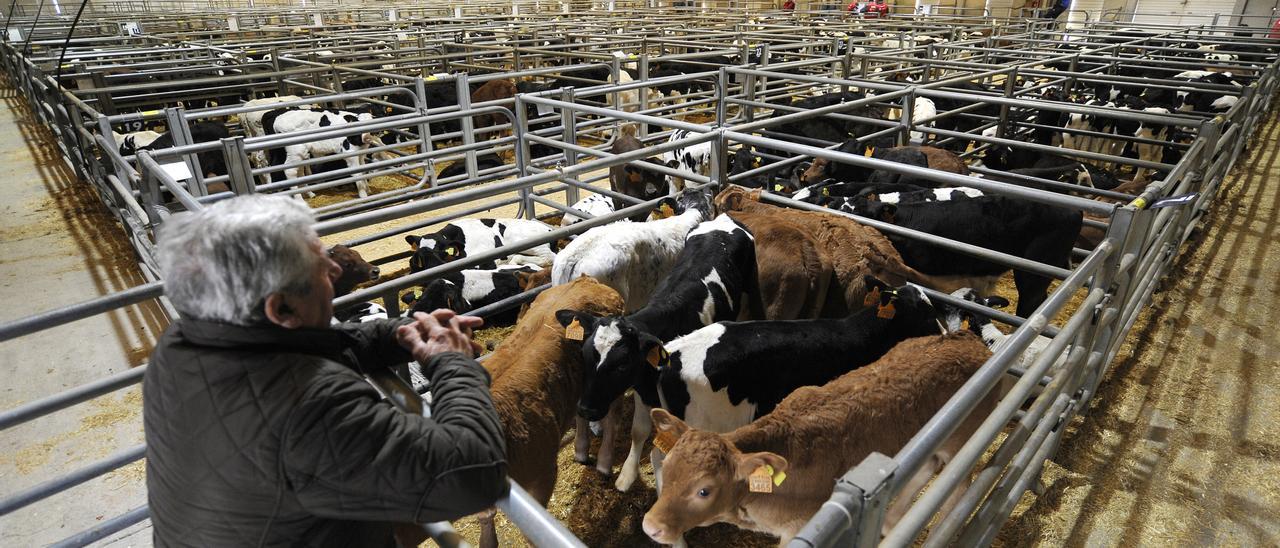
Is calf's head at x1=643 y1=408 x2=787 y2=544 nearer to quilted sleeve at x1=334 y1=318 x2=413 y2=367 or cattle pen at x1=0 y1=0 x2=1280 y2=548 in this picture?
cattle pen at x1=0 y1=0 x2=1280 y2=548

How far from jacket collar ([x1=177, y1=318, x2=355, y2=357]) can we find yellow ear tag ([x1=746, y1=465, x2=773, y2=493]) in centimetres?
132

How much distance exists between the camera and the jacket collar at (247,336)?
1.17 m

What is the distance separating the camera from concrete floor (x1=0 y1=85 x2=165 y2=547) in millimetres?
3115

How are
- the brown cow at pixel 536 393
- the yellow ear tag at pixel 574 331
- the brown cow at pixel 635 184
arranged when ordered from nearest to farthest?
the brown cow at pixel 536 393
the yellow ear tag at pixel 574 331
the brown cow at pixel 635 184

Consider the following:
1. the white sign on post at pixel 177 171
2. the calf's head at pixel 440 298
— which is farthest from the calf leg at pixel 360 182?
the white sign on post at pixel 177 171

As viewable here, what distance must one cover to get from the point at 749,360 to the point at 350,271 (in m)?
3.08

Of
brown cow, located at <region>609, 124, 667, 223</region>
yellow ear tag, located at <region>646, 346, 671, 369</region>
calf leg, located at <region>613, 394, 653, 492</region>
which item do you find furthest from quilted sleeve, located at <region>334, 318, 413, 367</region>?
brown cow, located at <region>609, 124, 667, 223</region>

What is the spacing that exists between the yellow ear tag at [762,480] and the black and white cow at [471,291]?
2.80 meters

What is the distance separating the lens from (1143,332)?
457 cm

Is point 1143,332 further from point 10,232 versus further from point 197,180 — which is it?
point 10,232

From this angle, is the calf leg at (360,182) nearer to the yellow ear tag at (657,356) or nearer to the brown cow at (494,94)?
the brown cow at (494,94)

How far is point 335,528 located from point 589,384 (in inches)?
60.4

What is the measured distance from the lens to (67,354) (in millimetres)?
4504

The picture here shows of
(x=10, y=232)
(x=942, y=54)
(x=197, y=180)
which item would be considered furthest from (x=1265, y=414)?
(x=942, y=54)
